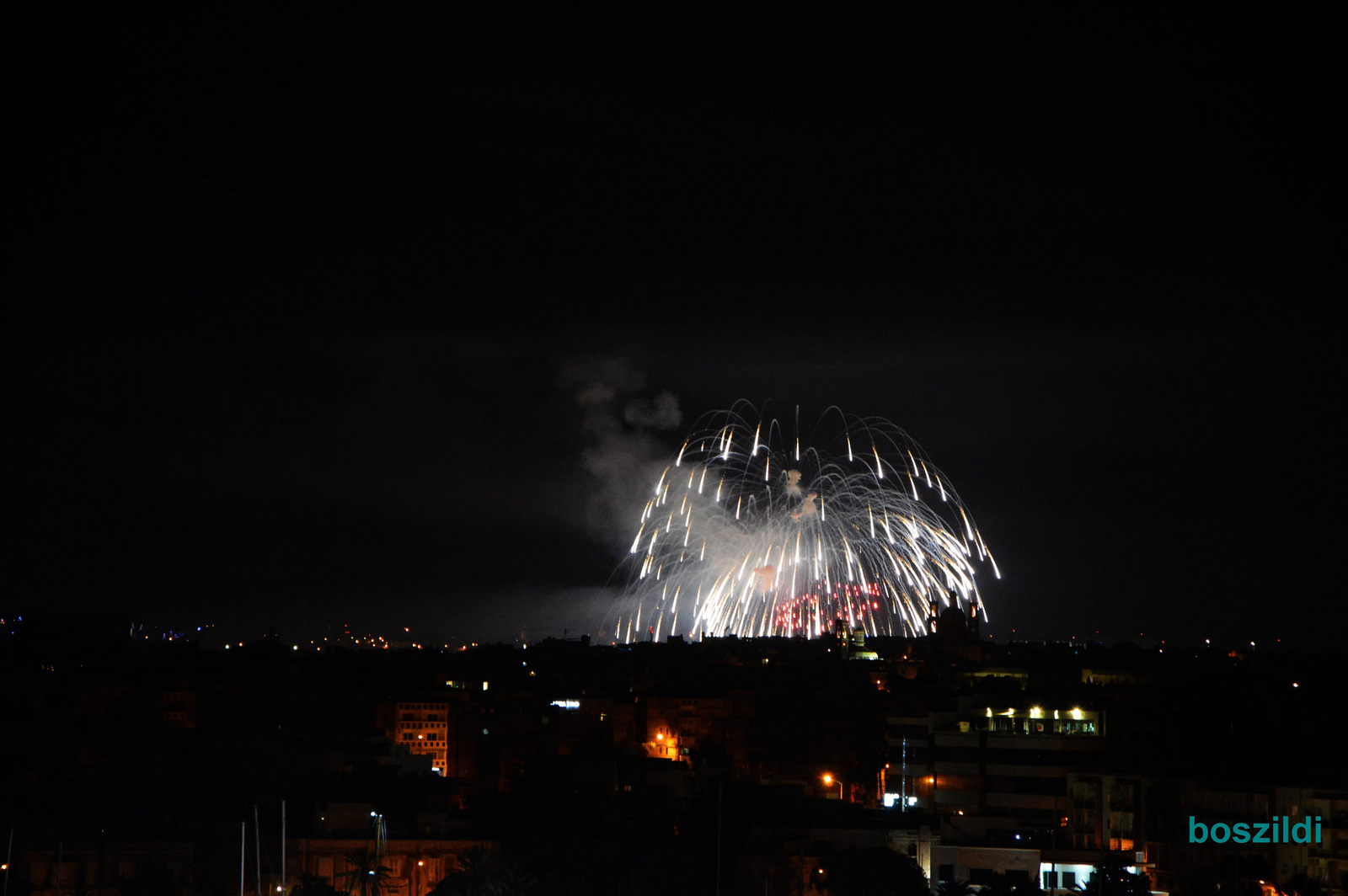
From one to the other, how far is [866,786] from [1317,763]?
16410 millimetres

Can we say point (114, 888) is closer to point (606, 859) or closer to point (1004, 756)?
point (606, 859)

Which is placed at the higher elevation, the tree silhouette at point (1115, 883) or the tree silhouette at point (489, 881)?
A: the tree silhouette at point (1115, 883)

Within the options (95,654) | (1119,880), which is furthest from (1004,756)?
(95,654)

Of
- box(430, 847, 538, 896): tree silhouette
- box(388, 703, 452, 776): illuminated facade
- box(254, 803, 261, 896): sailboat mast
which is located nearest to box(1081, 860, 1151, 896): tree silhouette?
box(430, 847, 538, 896): tree silhouette

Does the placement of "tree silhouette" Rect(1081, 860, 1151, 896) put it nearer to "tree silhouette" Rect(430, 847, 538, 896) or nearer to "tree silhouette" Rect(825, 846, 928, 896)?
"tree silhouette" Rect(825, 846, 928, 896)

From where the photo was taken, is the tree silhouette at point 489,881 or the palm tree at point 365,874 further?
the palm tree at point 365,874

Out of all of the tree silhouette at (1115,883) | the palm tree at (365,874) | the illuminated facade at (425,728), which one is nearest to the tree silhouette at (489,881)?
the palm tree at (365,874)

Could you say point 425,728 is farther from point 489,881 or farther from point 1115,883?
point 1115,883

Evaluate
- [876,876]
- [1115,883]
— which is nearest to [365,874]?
[876,876]

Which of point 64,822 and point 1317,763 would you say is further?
point 1317,763

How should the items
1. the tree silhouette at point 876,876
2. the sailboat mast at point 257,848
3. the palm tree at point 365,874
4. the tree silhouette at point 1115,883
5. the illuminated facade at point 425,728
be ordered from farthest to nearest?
1. the illuminated facade at point 425,728
2. the palm tree at point 365,874
3. the sailboat mast at point 257,848
4. the tree silhouette at point 876,876
5. the tree silhouette at point 1115,883

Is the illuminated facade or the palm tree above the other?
the illuminated facade

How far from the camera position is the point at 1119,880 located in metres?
36.0

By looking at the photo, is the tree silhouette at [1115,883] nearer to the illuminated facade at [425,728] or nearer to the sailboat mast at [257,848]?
the sailboat mast at [257,848]
